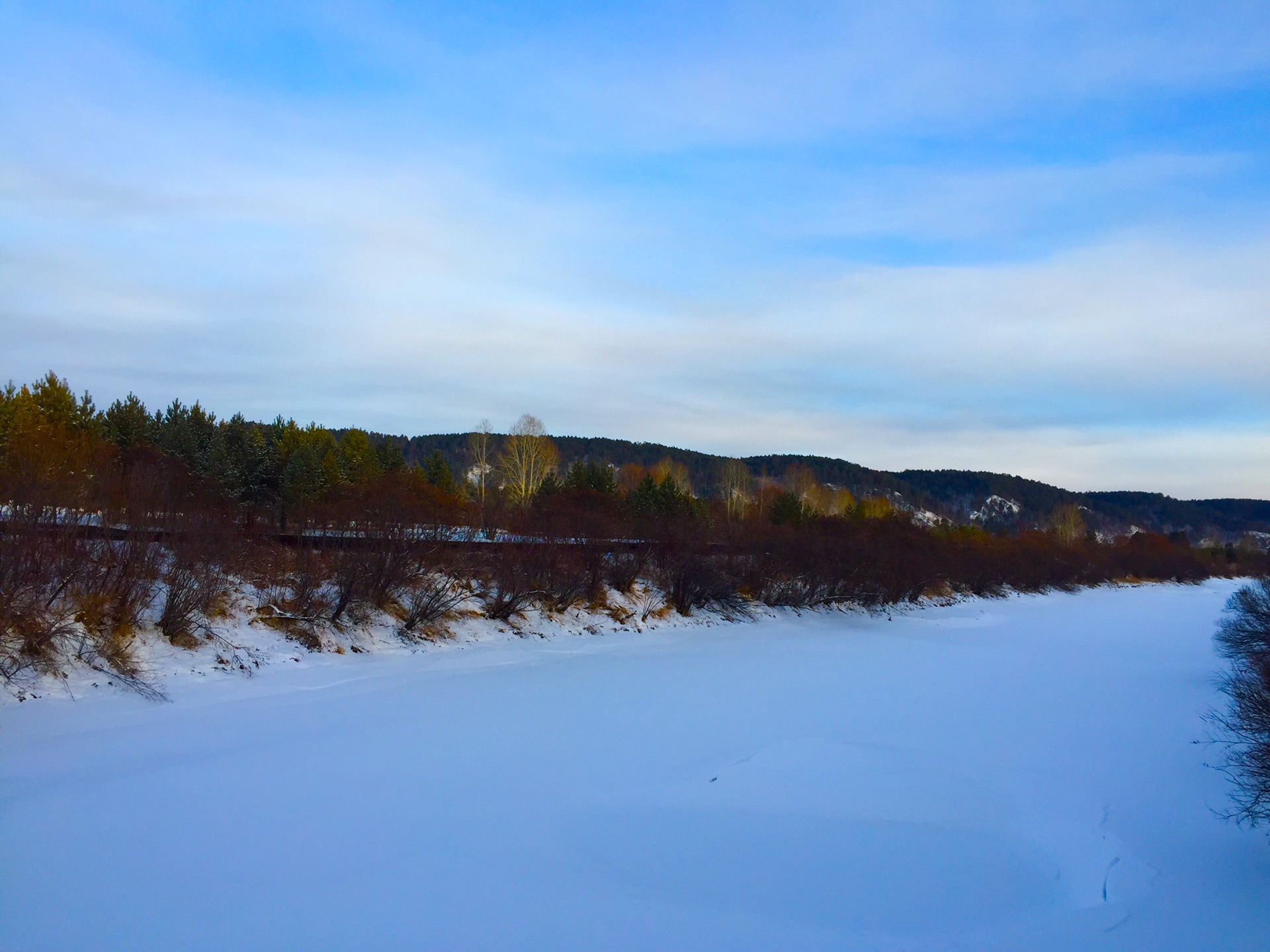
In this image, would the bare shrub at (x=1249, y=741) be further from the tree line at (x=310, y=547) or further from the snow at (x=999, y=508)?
the snow at (x=999, y=508)

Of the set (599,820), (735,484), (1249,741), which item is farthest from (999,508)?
(599,820)

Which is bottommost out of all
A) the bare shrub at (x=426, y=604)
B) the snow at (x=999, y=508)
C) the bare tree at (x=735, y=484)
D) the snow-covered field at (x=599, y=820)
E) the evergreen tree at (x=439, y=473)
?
the snow-covered field at (x=599, y=820)

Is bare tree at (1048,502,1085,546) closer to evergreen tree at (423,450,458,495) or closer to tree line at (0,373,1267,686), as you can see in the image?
tree line at (0,373,1267,686)

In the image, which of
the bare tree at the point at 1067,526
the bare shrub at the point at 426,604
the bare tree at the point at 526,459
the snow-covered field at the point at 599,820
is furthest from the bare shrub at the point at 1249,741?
the bare tree at the point at 1067,526

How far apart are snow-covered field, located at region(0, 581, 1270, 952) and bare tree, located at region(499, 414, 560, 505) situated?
42.7 m

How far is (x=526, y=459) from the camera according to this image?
59.5 metres

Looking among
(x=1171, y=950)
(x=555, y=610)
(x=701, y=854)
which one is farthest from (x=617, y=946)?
(x=555, y=610)

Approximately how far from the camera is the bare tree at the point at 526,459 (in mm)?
58812

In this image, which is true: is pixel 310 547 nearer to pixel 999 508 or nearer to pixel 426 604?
pixel 426 604

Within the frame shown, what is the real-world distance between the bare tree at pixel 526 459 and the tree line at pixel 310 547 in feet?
26.0

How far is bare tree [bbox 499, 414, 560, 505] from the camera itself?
58812mm

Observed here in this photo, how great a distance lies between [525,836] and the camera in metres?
7.97

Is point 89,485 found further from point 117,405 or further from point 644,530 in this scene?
point 117,405

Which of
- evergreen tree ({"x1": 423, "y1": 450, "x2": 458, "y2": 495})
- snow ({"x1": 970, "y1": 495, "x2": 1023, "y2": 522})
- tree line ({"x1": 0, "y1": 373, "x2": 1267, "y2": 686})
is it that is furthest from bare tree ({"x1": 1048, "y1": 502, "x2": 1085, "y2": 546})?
snow ({"x1": 970, "y1": 495, "x2": 1023, "y2": 522})
